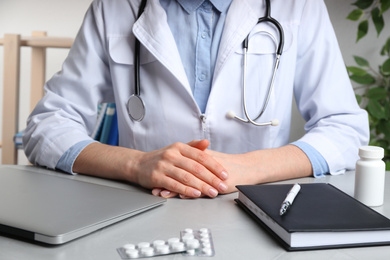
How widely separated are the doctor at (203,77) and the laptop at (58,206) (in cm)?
27

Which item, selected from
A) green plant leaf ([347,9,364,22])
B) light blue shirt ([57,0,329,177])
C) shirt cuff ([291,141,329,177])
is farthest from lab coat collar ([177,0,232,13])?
green plant leaf ([347,9,364,22])

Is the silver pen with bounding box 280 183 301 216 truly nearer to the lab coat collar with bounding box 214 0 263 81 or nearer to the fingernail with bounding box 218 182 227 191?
the fingernail with bounding box 218 182 227 191

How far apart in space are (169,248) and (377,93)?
5.77ft

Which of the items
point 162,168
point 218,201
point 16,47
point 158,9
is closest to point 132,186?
point 162,168

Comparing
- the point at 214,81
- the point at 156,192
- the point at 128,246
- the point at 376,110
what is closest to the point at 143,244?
the point at 128,246

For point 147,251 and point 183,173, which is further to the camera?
point 183,173

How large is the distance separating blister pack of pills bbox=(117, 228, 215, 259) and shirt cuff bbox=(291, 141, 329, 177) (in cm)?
51

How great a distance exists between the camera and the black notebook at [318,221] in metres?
0.71

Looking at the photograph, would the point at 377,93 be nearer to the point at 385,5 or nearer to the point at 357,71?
the point at 357,71

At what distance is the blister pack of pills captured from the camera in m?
0.68

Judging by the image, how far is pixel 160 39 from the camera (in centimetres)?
134

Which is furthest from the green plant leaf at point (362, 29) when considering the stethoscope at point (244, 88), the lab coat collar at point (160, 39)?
the lab coat collar at point (160, 39)

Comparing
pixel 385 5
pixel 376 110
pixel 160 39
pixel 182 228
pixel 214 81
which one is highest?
pixel 385 5

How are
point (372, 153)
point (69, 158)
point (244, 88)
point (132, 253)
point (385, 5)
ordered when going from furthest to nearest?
1. point (385, 5)
2. point (244, 88)
3. point (69, 158)
4. point (372, 153)
5. point (132, 253)
